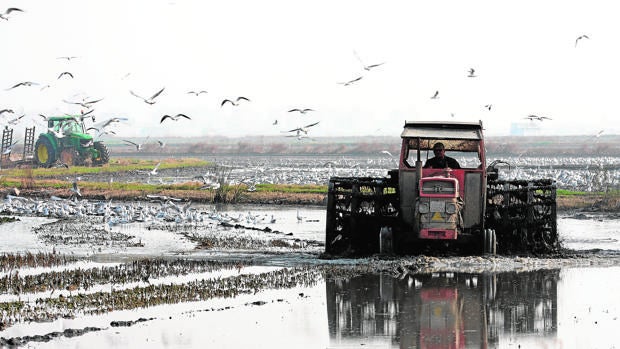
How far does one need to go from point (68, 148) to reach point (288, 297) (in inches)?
1985

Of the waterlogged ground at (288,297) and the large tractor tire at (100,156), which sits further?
the large tractor tire at (100,156)

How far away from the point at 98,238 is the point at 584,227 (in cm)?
1233

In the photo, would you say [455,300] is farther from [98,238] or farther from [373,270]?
[98,238]

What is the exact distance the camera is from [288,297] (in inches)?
614

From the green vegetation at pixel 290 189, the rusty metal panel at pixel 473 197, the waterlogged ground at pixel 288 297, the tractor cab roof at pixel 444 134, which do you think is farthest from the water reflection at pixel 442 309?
the green vegetation at pixel 290 189

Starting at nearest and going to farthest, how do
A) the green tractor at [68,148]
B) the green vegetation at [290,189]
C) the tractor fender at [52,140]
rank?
the green vegetation at [290,189]
the tractor fender at [52,140]
the green tractor at [68,148]

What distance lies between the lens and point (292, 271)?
18.4 m

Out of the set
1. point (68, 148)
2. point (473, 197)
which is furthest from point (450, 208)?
point (68, 148)

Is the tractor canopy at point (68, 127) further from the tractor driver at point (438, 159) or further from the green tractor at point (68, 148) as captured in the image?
the tractor driver at point (438, 159)

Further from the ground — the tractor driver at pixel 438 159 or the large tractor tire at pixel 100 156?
the large tractor tire at pixel 100 156

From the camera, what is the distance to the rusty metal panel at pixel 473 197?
19.1m

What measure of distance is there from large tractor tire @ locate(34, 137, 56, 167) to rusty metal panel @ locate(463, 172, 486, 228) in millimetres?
45261

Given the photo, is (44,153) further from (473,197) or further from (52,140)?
(473,197)

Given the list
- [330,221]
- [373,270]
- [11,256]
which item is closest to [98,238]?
[11,256]
